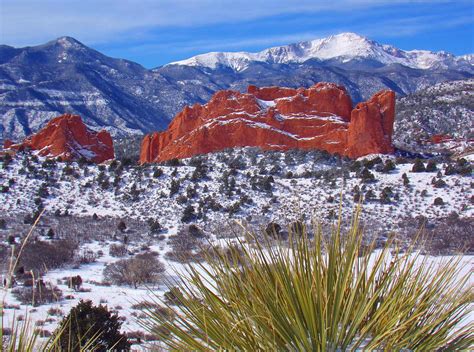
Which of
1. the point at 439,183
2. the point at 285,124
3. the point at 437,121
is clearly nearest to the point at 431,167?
the point at 439,183

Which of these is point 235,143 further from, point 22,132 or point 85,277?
point 22,132

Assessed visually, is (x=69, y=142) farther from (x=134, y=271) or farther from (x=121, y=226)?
(x=134, y=271)

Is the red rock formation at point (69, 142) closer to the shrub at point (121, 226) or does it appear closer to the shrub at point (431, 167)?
the shrub at point (121, 226)

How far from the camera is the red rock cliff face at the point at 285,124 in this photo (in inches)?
1613

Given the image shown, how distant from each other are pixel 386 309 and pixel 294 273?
581 millimetres

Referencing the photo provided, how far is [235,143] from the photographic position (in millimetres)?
42969

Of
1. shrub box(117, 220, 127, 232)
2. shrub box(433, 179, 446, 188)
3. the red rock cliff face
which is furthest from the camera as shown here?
the red rock cliff face

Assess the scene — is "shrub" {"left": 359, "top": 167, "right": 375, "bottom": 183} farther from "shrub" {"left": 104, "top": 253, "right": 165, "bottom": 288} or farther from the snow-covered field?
"shrub" {"left": 104, "top": 253, "right": 165, "bottom": 288}

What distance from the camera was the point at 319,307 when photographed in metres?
2.53

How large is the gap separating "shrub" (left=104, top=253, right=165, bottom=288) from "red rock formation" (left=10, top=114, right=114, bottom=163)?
81.4ft

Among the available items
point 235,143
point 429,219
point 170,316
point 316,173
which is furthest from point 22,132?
point 170,316

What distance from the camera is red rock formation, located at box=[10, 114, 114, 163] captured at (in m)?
41.7

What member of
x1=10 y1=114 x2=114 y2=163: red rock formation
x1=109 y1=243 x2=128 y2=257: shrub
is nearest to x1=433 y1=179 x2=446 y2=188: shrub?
x1=109 y1=243 x2=128 y2=257: shrub

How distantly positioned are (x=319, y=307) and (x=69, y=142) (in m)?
43.5
